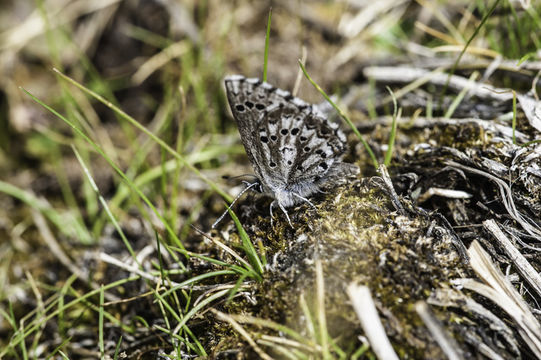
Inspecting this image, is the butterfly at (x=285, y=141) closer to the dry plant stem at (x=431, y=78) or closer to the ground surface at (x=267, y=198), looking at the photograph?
the ground surface at (x=267, y=198)

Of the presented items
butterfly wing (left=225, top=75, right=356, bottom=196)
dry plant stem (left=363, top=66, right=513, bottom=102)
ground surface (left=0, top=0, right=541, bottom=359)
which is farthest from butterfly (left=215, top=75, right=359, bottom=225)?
dry plant stem (left=363, top=66, right=513, bottom=102)

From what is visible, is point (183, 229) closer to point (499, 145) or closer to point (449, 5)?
point (499, 145)

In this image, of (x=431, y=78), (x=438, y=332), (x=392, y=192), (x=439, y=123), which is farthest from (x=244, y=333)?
(x=431, y=78)

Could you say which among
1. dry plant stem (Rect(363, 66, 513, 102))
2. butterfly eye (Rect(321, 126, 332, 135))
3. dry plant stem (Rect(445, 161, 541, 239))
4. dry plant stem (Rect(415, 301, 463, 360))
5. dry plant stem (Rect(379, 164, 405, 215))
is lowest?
dry plant stem (Rect(415, 301, 463, 360))

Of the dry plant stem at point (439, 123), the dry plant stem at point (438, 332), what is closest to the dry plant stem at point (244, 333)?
the dry plant stem at point (438, 332)

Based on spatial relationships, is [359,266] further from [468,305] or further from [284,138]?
[284,138]

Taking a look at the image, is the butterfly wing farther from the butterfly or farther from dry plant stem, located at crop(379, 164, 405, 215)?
dry plant stem, located at crop(379, 164, 405, 215)
